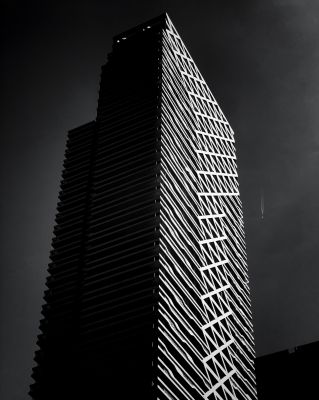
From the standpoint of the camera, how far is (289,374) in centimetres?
5391

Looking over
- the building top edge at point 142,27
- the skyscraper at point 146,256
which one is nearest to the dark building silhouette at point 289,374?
the skyscraper at point 146,256

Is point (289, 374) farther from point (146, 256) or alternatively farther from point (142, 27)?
point (142, 27)

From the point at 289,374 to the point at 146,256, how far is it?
31.9 meters

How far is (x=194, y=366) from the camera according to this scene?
2691 cm

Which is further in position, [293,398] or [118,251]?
[293,398]

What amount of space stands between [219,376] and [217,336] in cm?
293

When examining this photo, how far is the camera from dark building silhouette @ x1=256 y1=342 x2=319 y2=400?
2057 inches

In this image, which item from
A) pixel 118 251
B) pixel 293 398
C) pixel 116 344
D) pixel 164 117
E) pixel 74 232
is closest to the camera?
pixel 116 344

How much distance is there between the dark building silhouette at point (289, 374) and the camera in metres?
52.2

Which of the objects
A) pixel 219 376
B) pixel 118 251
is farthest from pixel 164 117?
pixel 219 376

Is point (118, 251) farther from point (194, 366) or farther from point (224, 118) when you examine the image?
point (224, 118)

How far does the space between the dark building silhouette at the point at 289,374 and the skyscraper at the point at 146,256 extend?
13.7m

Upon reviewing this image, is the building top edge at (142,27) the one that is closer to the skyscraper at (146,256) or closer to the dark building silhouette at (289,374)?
the skyscraper at (146,256)

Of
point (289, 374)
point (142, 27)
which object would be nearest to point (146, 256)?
point (142, 27)
